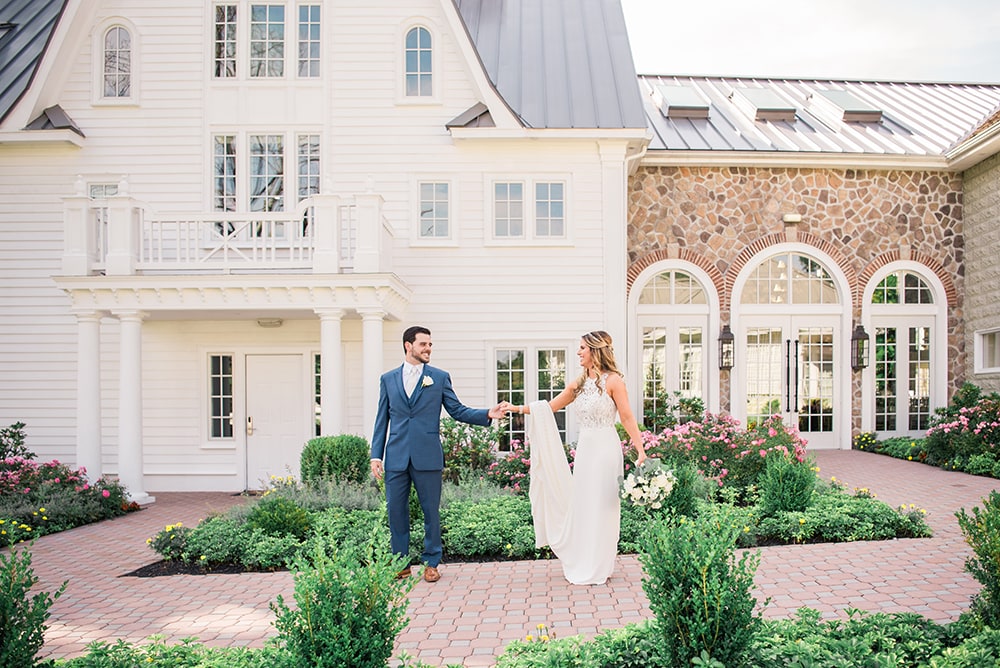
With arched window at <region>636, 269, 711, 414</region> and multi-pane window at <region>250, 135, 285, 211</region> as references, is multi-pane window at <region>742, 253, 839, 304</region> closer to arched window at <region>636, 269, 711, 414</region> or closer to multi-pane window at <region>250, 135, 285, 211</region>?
arched window at <region>636, 269, 711, 414</region>

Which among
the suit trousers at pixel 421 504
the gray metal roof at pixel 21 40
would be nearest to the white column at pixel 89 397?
the gray metal roof at pixel 21 40

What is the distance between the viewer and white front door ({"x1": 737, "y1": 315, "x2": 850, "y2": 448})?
14.6m

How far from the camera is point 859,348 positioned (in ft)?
47.4

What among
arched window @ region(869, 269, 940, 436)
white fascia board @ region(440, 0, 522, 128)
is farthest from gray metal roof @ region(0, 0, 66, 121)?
arched window @ region(869, 269, 940, 436)

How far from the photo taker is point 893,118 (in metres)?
16.2

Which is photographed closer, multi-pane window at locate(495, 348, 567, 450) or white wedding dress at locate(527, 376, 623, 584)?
white wedding dress at locate(527, 376, 623, 584)

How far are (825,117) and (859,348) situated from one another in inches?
211

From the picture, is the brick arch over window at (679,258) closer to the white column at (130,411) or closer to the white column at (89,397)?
the white column at (130,411)

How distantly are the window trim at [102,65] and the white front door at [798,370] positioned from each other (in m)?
11.9

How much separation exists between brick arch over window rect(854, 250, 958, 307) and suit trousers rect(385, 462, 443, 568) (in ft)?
37.7

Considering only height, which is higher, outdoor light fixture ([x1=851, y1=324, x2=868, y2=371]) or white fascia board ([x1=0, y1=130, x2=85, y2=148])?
white fascia board ([x1=0, y1=130, x2=85, y2=148])

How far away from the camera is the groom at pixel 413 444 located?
6.24 meters

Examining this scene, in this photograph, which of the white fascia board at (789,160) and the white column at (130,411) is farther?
the white fascia board at (789,160)

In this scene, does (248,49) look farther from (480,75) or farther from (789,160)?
(789,160)
